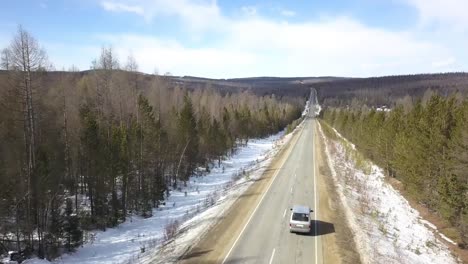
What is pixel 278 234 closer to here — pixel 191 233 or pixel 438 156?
pixel 191 233

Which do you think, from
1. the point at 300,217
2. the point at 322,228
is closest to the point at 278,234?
the point at 300,217

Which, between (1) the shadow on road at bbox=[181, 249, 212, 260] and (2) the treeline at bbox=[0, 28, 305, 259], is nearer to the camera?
(1) the shadow on road at bbox=[181, 249, 212, 260]

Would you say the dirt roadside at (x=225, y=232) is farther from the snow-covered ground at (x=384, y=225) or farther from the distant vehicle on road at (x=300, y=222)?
the snow-covered ground at (x=384, y=225)

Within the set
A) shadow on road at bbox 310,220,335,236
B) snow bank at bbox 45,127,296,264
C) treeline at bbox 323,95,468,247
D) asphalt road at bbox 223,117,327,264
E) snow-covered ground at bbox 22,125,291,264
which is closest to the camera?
asphalt road at bbox 223,117,327,264

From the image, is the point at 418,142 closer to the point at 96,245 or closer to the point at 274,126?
the point at 96,245

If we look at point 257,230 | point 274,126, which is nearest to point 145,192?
point 257,230

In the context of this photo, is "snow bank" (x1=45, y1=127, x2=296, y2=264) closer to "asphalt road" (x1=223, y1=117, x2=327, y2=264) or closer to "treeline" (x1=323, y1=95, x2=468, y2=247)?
"asphalt road" (x1=223, y1=117, x2=327, y2=264)

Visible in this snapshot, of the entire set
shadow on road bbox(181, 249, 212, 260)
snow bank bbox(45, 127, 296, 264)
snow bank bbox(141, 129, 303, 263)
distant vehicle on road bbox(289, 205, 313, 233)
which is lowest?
snow bank bbox(45, 127, 296, 264)

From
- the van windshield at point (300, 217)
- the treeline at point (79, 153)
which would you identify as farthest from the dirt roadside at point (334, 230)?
the treeline at point (79, 153)

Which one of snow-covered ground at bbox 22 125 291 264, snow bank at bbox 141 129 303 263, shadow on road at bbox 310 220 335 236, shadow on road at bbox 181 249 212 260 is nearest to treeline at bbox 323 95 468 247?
shadow on road at bbox 310 220 335 236
